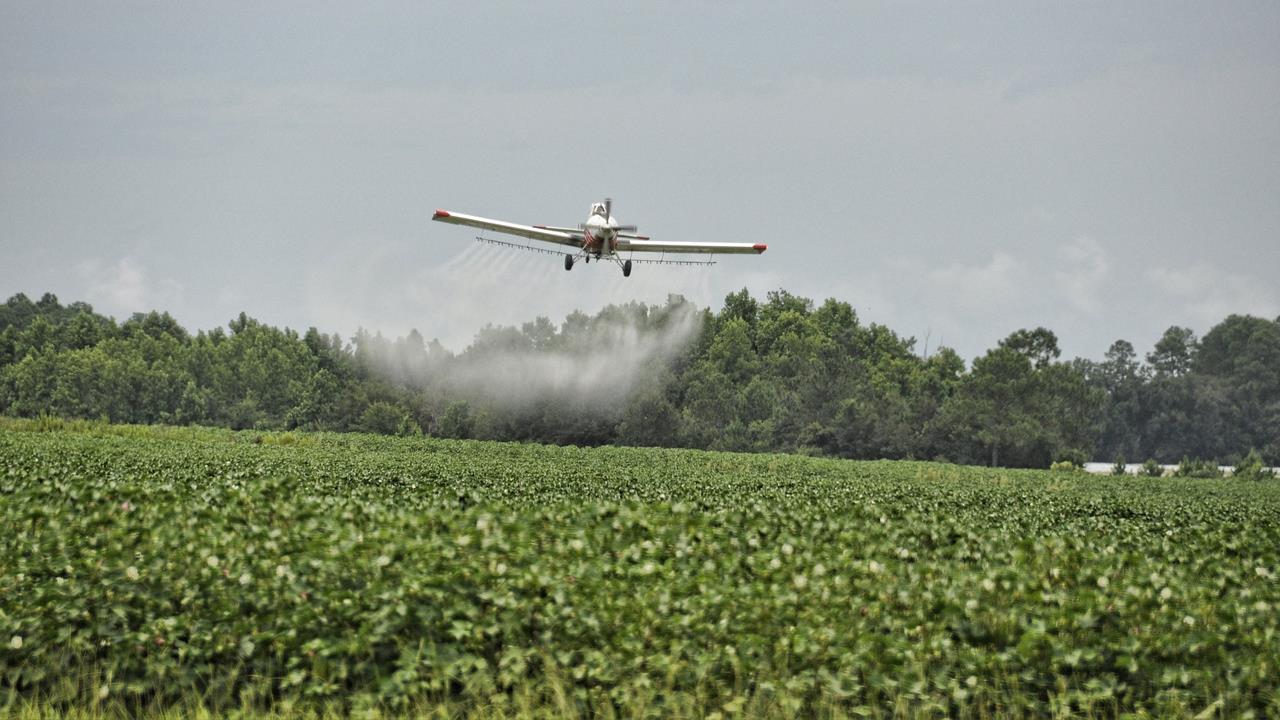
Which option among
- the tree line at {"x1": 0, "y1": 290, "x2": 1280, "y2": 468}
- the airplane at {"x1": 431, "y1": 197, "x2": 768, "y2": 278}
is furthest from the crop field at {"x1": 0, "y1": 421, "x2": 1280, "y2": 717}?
the tree line at {"x1": 0, "y1": 290, "x2": 1280, "y2": 468}

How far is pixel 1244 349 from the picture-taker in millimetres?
127625

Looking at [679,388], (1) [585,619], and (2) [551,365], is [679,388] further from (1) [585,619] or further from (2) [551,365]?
(1) [585,619]

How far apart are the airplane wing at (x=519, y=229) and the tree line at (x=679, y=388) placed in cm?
4319

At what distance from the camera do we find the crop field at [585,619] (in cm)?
871

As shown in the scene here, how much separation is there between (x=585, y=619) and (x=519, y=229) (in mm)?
32476

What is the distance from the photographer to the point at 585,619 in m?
8.84

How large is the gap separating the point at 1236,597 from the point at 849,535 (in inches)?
128

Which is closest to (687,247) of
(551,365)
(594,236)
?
(594,236)

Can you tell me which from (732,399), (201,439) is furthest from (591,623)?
(732,399)

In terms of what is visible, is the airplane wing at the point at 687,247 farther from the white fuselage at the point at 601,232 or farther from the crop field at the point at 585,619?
the crop field at the point at 585,619

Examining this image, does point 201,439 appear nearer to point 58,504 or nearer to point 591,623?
point 58,504

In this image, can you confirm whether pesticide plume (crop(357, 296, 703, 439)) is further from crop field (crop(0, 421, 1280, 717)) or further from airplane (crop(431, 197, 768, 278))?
crop field (crop(0, 421, 1280, 717))

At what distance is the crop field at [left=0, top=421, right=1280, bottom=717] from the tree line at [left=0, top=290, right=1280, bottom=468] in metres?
72.4

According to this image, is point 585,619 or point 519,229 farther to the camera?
point 519,229
